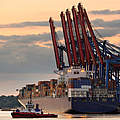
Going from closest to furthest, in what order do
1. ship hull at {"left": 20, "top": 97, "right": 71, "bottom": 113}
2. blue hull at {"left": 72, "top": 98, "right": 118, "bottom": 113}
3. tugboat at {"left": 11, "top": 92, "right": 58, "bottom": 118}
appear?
tugboat at {"left": 11, "top": 92, "right": 58, "bottom": 118}, blue hull at {"left": 72, "top": 98, "right": 118, "bottom": 113}, ship hull at {"left": 20, "top": 97, "right": 71, "bottom": 113}

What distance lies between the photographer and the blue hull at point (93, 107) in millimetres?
167875

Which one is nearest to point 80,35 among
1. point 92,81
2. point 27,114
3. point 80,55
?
point 80,55

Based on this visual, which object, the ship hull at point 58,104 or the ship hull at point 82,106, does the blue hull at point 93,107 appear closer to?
the ship hull at point 82,106

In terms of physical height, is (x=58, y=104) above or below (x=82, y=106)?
above

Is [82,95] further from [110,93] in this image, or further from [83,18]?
[83,18]

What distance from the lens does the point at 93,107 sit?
6693 inches

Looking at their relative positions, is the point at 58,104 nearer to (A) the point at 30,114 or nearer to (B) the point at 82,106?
(B) the point at 82,106

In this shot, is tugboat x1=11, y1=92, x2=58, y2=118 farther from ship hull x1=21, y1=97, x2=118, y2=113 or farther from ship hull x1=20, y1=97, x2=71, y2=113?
ship hull x1=20, y1=97, x2=71, y2=113

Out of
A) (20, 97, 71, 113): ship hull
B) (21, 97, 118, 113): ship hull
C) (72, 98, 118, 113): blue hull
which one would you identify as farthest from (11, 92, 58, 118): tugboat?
(20, 97, 71, 113): ship hull

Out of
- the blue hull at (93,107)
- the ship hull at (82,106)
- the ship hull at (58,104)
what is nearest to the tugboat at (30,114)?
the ship hull at (82,106)

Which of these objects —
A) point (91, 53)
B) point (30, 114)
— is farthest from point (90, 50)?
point (30, 114)

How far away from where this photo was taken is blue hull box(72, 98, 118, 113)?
16788cm

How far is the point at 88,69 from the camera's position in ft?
641

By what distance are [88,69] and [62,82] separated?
10.4 meters
